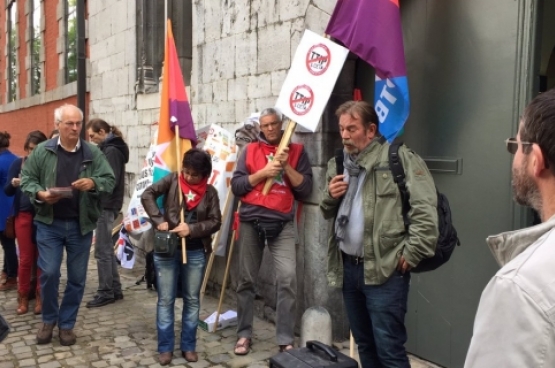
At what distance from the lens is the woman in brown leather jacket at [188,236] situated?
4066mm

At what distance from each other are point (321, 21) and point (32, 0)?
44.7 ft

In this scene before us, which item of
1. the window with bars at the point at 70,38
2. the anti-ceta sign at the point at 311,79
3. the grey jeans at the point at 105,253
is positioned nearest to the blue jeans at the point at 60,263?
the grey jeans at the point at 105,253

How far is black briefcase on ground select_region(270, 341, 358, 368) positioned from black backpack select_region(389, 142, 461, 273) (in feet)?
2.11

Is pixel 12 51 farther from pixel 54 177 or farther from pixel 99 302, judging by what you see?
pixel 54 177

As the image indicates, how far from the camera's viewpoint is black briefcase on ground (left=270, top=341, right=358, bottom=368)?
2570 millimetres

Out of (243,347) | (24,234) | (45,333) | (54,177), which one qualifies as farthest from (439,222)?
(24,234)

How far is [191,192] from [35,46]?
44.6 feet

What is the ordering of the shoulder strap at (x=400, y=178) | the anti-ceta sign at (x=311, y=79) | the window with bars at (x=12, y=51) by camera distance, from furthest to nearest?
the window with bars at (x=12, y=51)
the anti-ceta sign at (x=311, y=79)
the shoulder strap at (x=400, y=178)

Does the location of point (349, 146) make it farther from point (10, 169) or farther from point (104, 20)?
point (104, 20)

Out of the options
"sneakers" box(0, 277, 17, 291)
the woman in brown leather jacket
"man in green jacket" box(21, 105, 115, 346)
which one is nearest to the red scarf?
the woman in brown leather jacket

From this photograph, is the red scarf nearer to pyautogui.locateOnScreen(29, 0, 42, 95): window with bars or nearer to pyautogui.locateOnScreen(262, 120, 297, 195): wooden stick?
pyautogui.locateOnScreen(262, 120, 297, 195): wooden stick

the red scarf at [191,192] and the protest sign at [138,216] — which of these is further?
→ the protest sign at [138,216]

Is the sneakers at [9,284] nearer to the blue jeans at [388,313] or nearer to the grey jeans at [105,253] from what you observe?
the grey jeans at [105,253]

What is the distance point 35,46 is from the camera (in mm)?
15438
